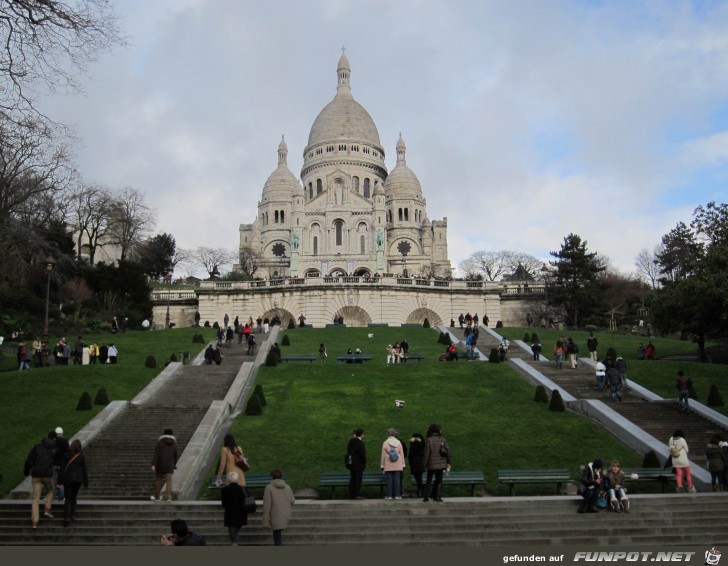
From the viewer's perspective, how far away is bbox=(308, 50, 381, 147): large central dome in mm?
116500

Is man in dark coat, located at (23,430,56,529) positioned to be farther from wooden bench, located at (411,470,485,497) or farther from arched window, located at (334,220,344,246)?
arched window, located at (334,220,344,246)

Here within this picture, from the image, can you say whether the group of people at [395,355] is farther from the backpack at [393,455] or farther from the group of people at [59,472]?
the group of people at [59,472]

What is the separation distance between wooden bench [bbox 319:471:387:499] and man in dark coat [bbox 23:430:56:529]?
16.4 ft

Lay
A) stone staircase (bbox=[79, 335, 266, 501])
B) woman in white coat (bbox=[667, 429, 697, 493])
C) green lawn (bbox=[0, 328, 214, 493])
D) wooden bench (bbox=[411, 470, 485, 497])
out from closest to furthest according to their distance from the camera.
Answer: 1. woman in white coat (bbox=[667, 429, 697, 493])
2. wooden bench (bbox=[411, 470, 485, 497])
3. stone staircase (bbox=[79, 335, 266, 501])
4. green lawn (bbox=[0, 328, 214, 493])

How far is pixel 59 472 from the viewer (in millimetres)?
13820

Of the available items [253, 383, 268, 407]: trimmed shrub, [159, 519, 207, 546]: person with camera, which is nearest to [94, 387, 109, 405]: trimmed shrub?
[253, 383, 268, 407]: trimmed shrub

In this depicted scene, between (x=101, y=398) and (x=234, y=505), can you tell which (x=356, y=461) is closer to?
(x=234, y=505)

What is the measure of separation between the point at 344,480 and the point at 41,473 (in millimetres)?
5532

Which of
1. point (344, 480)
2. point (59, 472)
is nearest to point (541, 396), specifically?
point (344, 480)

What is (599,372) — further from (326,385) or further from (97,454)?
(97,454)

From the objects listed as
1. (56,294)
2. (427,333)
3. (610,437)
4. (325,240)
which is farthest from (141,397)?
(325,240)

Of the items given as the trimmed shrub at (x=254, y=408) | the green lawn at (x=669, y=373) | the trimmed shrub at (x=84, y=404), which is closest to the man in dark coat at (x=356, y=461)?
the trimmed shrub at (x=254, y=408)

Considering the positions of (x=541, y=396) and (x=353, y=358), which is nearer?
(x=541, y=396)

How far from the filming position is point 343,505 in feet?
44.9
